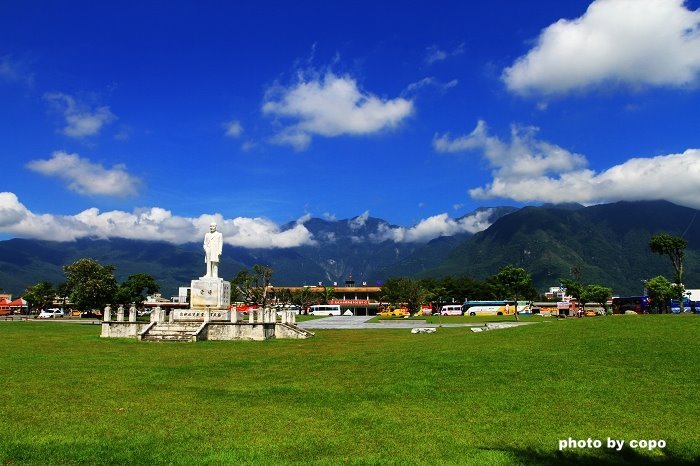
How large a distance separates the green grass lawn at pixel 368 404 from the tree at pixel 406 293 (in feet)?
240

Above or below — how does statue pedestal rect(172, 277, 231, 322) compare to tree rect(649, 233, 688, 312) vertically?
below

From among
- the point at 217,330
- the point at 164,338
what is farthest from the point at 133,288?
the point at 164,338

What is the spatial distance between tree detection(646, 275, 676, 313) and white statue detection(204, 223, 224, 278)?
54.0 m

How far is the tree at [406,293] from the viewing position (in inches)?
3896

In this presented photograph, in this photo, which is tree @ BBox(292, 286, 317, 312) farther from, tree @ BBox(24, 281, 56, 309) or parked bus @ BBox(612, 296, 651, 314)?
parked bus @ BBox(612, 296, 651, 314)

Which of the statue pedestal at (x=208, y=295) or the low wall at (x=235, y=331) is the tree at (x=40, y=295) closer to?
the statue pedestal at (x=208, y=295)

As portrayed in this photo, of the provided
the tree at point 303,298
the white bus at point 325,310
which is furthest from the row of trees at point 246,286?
the white bus at point 325,310

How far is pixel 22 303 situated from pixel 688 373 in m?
160

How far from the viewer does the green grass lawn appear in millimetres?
10203

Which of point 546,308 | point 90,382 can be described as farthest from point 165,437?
point 546,308

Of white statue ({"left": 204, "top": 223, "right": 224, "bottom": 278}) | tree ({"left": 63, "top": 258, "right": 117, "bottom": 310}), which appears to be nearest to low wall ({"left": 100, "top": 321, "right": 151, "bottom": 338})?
white statue ({"left": 204, "top": 223, "right": 224, "bottom": 278})

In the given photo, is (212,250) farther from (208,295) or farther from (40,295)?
(40,295)

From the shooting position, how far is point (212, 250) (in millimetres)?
46156

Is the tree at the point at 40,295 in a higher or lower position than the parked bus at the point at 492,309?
higher
